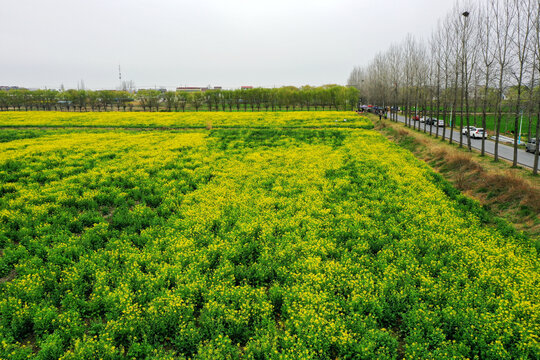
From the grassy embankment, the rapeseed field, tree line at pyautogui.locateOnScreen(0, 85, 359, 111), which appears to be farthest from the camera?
tree line at pyautogui.locateOnScreen(0, 85, 359, 111)

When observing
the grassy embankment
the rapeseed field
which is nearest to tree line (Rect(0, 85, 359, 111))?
the grassy embankment

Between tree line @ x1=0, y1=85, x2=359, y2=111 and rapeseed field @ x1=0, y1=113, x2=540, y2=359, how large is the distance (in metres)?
95.0

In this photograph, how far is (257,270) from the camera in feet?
35.2

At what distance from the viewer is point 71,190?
18219 mm

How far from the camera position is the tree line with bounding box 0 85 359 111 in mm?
109438

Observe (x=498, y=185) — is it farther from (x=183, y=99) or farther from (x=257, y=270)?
(x=183, y=99)

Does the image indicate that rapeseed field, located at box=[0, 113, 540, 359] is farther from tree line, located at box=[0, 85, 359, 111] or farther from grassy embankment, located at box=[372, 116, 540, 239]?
tree line, located at box=[0, 85, 359, 111]

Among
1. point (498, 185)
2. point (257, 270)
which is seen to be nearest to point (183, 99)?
point (498, 185)

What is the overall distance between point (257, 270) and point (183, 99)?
10940 centimetres

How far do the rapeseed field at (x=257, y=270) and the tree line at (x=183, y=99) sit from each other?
9501 cm

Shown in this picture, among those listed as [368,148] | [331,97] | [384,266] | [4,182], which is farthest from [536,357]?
[331,97]

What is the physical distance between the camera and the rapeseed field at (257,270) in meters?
7.75

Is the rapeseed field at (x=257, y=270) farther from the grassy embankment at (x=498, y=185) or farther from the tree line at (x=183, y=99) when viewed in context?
the tree line at (x=183, y=99)

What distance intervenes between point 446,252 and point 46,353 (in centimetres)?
1393
